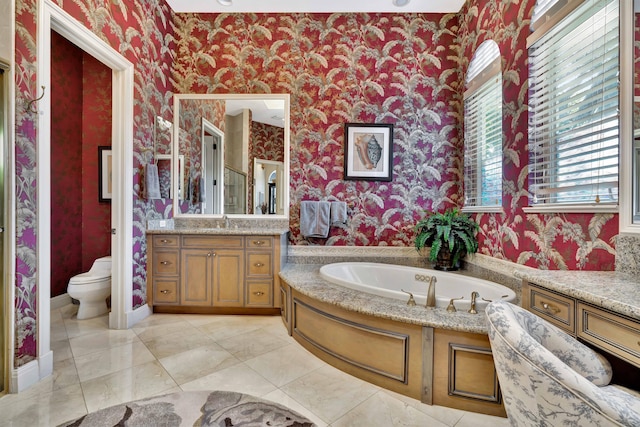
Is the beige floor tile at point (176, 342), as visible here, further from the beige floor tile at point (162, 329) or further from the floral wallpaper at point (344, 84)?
the floral wallpaper at point (344, 84)

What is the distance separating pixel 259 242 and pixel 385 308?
1.39m

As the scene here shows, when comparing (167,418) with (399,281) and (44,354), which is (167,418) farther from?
(399,281)

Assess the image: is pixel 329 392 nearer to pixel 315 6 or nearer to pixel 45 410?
pixel 45 410

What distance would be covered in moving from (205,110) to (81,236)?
77.1 inches

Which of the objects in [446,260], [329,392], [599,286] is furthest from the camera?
[446,260]

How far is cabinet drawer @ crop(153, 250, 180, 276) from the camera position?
105 inches

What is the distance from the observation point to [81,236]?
309 centimetres

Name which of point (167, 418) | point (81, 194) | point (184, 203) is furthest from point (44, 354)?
point (81, 194)

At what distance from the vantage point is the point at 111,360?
1.90 meters

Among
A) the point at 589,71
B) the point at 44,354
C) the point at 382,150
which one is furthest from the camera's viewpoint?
the point at 382,150

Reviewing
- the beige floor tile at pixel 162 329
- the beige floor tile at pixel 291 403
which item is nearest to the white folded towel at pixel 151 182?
the beige floor tile at pixel 162 329

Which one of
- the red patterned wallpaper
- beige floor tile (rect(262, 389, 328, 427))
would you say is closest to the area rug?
beige floor tile (rect(262, 389, 328, 427))

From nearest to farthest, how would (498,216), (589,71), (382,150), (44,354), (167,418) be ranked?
(167,418), (589,71), (44,354), (498,216), (382,150)

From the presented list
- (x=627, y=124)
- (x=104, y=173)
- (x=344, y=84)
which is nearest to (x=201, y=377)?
(x=104, y=173)
